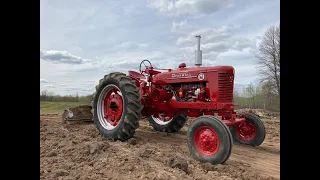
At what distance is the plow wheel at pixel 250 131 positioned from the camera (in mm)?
5710

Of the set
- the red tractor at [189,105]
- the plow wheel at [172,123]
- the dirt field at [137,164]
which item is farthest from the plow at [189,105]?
the plow wheel at [172,123]

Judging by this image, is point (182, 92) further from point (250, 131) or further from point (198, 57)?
point (250, 131)

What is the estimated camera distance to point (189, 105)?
5.54m

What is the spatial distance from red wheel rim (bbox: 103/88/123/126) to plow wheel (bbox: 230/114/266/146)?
2.66 metres

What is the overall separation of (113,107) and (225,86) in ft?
8.59

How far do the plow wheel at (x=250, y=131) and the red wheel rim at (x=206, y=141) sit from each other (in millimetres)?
1801

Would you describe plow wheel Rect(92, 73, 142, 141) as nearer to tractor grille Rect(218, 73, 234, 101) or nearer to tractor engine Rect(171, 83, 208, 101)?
tractor engine Rect(171, 83, 208, 101)

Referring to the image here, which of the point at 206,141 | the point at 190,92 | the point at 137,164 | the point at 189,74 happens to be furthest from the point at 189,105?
the point at 137,164

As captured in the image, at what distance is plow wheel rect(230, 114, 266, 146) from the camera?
5710 millimetres

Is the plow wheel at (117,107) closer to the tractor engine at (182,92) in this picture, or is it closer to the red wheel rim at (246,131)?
the tractor engine at (182,92)

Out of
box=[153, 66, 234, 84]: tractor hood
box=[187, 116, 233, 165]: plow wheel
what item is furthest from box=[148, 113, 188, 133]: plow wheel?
box=[187, 116, 233, 165]: plow wheel

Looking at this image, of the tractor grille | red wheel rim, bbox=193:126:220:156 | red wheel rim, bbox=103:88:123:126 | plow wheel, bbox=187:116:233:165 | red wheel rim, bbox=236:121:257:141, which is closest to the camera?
plow wheel, bbox=187:116:233:165
